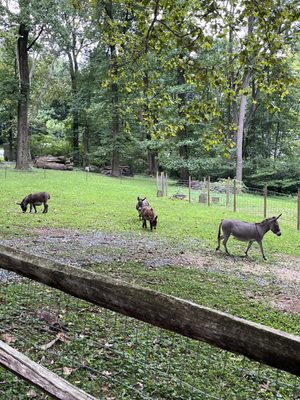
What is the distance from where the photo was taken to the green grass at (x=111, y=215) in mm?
12086

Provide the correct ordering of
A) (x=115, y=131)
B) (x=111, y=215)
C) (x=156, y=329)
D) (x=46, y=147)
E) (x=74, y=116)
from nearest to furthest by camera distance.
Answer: (x=156, y=329)
(x=111, y=215)
(x=115, y=131)
(x=74, y=116)
(x=46, y=147)

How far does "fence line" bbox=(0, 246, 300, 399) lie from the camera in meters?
1.65

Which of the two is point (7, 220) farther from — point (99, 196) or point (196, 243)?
point (99, 196)

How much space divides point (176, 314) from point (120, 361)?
242 cm

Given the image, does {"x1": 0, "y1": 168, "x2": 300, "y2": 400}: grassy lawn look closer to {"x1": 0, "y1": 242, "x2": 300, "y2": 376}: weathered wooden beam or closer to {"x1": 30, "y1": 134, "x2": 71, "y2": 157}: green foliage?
{"x1": 0, "y1": 242, "x2": 300, "y2": 376}: weathered wooden beam

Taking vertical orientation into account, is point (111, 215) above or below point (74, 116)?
below

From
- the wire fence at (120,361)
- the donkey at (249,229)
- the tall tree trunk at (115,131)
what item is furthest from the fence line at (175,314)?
the tall tree trunk at (115,131)

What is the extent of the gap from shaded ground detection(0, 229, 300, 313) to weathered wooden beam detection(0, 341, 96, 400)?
445 cm

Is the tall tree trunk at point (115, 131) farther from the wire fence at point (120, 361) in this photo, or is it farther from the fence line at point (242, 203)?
the wire fence at point (120, 361)

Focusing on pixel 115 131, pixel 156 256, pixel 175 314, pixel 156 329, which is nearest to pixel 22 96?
pixel 115 131

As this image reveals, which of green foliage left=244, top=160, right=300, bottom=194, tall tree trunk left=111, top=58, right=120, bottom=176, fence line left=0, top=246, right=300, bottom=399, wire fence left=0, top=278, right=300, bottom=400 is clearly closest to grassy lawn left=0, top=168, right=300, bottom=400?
wire fence left=0, top=278, right=300, bottom=400

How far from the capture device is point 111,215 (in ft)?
50.2

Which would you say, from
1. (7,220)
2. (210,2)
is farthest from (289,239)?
(7,220)

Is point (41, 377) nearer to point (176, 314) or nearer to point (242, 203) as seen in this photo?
point (176, 314)
